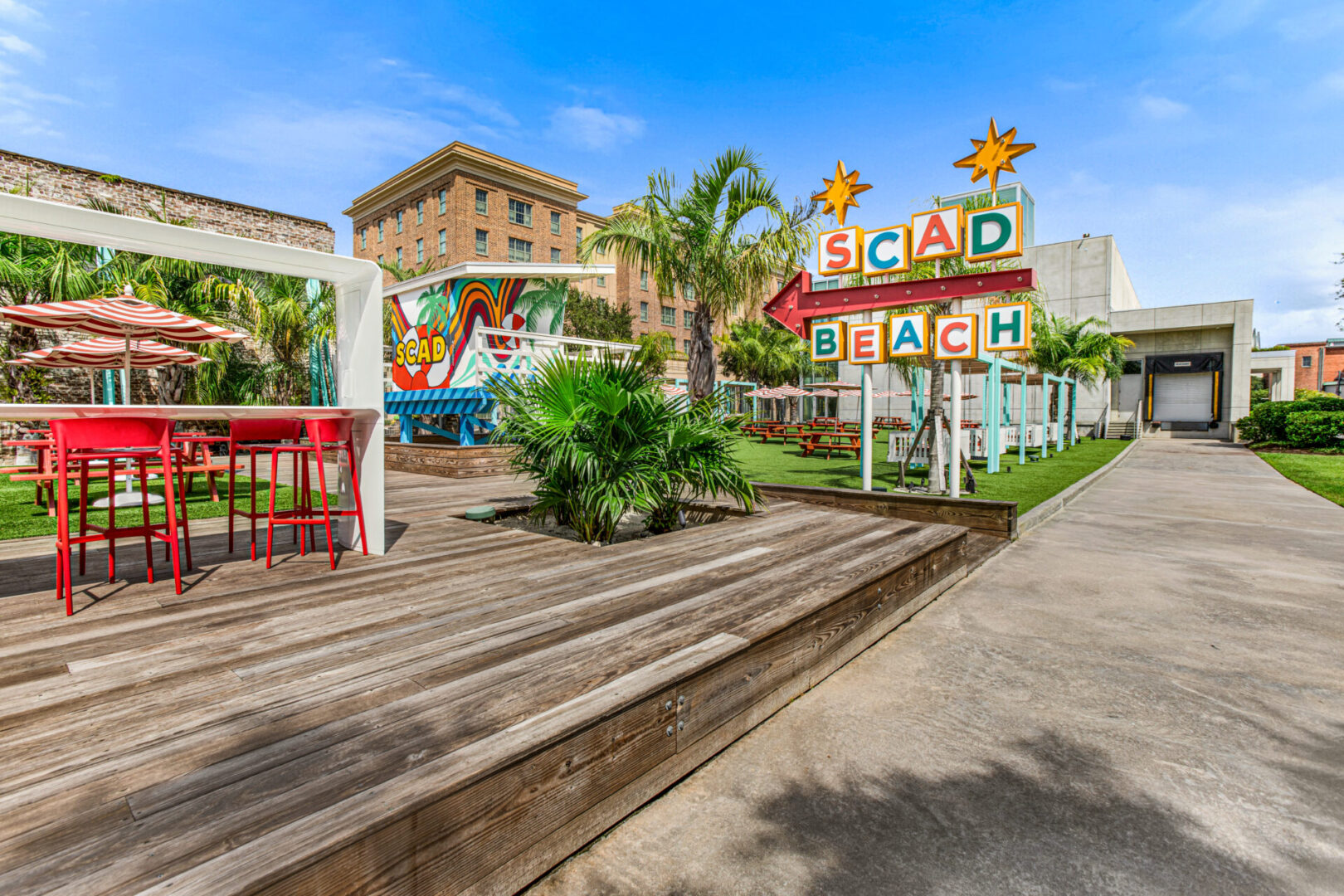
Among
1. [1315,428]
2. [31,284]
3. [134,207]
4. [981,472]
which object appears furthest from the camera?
[1315,428]

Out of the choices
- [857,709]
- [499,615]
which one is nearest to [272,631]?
[499,615]

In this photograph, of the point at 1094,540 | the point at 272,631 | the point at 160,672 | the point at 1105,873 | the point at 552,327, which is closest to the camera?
the point at 1105,873

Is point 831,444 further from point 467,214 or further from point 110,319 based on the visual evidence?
point 467,214

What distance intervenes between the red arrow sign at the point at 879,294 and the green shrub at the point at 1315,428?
21.1 meters

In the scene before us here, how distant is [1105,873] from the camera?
Answer: 1888 mm

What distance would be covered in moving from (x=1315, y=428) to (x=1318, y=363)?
5177cm

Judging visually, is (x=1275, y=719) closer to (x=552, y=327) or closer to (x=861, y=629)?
(x=861, y=629)

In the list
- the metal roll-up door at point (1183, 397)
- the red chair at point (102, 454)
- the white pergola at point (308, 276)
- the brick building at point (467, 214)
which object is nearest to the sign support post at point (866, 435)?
the white pergola at point (308, 276)

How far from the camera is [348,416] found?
14.7ft

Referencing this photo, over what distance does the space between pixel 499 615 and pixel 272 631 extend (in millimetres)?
986

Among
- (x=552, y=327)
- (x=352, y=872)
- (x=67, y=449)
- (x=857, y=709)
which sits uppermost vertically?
(x=552, y=327)

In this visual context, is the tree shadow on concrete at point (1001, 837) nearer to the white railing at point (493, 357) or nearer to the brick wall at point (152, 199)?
the white railing at point (493, 357)

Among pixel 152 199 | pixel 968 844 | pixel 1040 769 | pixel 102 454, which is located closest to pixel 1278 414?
pixel 1040 769

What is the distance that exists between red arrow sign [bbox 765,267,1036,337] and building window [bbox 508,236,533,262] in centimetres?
3332
